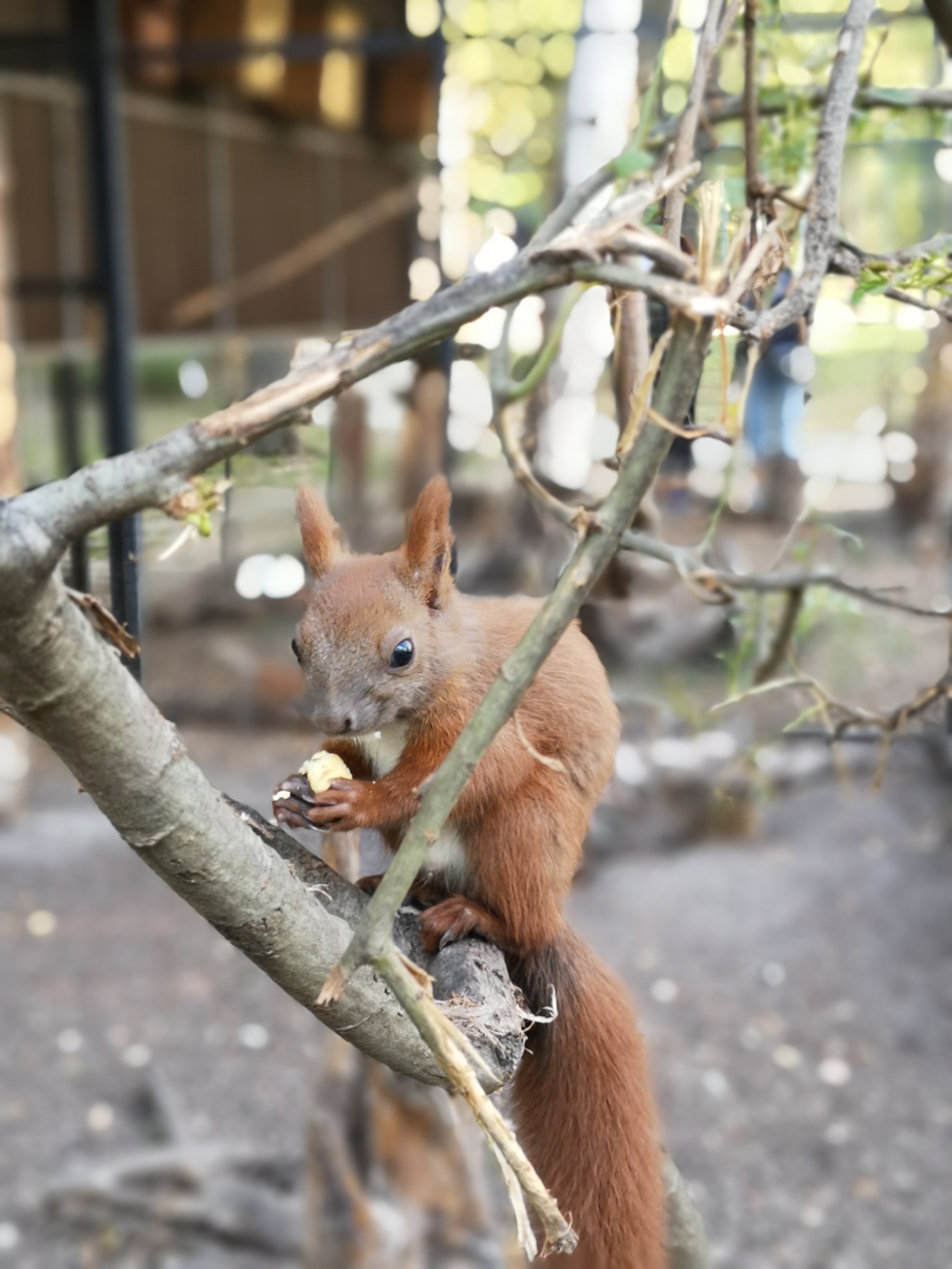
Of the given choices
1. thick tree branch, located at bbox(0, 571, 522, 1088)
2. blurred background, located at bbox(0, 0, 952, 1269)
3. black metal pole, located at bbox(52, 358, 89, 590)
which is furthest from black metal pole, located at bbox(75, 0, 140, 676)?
thick tree branch, located at bbox(0, 571, 522, 1088)

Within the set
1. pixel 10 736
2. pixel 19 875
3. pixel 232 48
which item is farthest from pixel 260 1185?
pixel 232 48

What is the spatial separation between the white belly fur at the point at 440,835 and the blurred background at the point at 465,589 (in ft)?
0.51

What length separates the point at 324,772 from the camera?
1097 millimetres

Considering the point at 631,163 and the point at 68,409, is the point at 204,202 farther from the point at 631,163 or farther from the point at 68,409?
the point at 631,163

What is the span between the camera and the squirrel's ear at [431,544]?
94 centimetres

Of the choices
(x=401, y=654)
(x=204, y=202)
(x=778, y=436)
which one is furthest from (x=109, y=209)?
(x=401, y=654)

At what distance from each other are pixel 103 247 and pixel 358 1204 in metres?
5.03

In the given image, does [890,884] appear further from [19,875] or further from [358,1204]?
[19,875]

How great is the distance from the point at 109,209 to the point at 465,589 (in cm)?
287

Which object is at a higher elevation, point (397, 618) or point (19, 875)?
point (397, 618)

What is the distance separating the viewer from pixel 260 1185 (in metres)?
3.53

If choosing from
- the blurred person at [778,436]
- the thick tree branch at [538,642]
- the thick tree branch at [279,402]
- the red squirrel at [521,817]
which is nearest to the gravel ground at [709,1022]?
the red squirrel at [521,817]

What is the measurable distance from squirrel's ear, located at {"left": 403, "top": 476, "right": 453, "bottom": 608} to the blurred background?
117 mm

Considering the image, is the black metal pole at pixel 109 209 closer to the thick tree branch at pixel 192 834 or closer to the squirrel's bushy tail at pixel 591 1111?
the squirrel's bushy tail at pixel 591 1111
